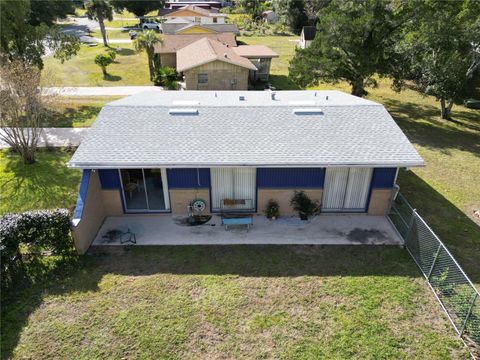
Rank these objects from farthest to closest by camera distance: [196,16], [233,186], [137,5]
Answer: [137,5]
[196,16]
[233,186]

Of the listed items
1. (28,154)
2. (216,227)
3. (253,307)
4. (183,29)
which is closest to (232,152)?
(216,227)

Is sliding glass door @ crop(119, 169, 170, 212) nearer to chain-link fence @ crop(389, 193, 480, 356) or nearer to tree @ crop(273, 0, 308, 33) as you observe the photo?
chain-link fence @ crop(389, 193, 480, 356)

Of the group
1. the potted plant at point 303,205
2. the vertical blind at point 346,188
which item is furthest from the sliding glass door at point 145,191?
the vertical blind at point 346,188

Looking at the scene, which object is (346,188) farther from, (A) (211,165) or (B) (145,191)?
(B) (145,191)

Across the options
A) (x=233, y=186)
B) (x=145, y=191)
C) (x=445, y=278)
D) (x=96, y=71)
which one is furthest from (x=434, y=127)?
(x=96, y=71)

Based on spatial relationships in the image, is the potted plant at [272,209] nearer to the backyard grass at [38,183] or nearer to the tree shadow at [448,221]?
the tree shadow at [448,221]
